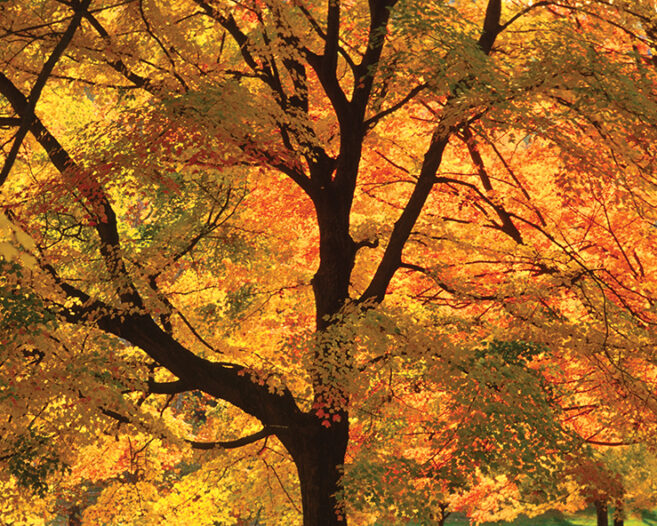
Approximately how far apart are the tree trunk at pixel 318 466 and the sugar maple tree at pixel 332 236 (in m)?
0.04

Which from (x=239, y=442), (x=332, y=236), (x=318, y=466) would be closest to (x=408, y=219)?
(x=332, y=236)

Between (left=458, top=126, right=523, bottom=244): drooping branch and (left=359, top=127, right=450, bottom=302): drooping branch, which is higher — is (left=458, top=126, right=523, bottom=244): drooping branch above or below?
above

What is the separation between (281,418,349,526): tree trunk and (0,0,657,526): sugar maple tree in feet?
0.12

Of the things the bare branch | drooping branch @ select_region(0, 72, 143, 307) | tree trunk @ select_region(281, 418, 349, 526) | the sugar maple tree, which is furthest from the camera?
the bare branch

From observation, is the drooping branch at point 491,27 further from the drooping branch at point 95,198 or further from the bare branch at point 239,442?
the bare branch at point 239,442

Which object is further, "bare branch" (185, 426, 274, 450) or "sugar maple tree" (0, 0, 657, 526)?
"bare branch" (185, 426, 274, 450)

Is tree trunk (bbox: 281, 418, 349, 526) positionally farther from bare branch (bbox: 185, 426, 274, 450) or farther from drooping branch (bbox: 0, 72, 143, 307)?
drooping branch (bbox: 0, 72, 143, 307)

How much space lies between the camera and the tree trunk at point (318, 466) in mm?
9031

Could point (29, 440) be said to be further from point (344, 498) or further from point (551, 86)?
point (551, 86)

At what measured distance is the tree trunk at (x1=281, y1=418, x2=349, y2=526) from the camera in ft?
29.6

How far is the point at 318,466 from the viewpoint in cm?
915

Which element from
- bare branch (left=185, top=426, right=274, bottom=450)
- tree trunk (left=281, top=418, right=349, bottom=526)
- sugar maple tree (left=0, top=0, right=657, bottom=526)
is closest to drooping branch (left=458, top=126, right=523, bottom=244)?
sugar maple tree (left=0, top=0, right=657, bottom=526)

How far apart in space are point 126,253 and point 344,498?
14.1ft

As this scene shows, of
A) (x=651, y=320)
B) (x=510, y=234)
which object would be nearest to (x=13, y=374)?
(x=510, y=234)
